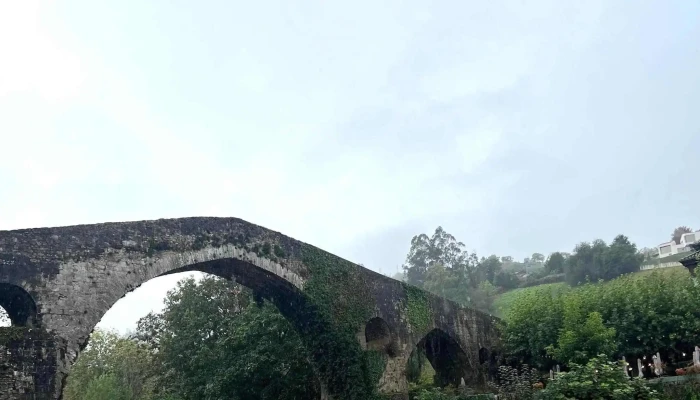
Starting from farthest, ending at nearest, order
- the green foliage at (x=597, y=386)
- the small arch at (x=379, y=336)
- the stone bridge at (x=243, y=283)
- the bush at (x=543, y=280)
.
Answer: the bush at (x=543, y=280) < the small arch at (x=379, y=336) < the green foliage at (x=597, y=386) < the stone bridge at (x=243, y=283)

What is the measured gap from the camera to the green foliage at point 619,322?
18.2 meters

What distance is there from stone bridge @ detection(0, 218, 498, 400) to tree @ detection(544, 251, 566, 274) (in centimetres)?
3862

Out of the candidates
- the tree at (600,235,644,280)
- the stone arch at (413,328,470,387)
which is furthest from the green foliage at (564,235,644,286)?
the stone arch at (413,328,470,387)

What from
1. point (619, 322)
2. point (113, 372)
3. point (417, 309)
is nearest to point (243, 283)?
point (417, 309)

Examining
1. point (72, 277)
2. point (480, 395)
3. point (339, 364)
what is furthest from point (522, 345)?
point (72, 277)

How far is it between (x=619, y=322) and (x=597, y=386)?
9.30 metres

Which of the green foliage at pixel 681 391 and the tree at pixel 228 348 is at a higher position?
the tree at pixel 228 348

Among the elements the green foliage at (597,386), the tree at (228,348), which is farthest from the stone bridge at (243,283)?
the green foliage at (597,386)

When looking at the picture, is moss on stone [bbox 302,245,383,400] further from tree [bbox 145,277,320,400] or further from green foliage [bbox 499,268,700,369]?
green foliage [bbox 499,268,700,369]

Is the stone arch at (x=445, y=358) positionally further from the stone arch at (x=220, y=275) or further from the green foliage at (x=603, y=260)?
the green foliage at (x=603, y=260)

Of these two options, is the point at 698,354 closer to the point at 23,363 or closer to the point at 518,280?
the point at 23,363

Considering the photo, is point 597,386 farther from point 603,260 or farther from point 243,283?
point 603,260

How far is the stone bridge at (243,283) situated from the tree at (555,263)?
3862 cm

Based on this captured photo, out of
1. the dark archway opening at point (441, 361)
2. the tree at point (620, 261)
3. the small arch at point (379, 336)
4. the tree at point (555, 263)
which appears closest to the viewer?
the small arch at point (379, 336)
